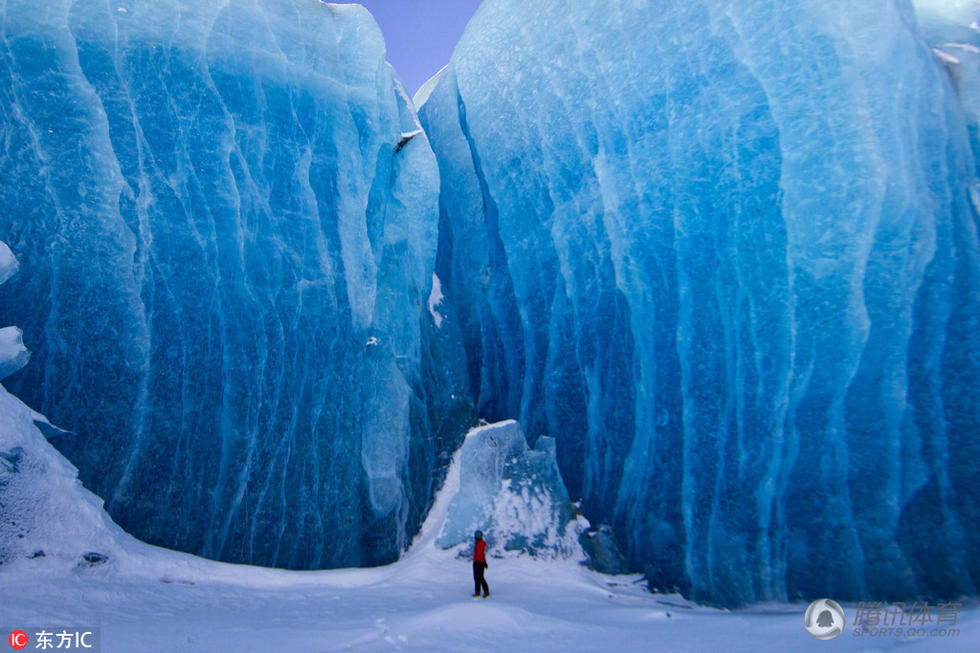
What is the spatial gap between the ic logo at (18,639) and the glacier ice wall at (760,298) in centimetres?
441

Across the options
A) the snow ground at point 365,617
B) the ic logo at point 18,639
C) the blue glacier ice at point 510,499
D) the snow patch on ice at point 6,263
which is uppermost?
the snow patch on ice at point 6,263

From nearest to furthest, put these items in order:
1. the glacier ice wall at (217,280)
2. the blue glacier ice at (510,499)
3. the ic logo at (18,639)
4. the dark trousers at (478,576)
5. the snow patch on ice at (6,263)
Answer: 1. the ic logo at (18,639)
2. the dark trousers at (478,576)
3. the snow patch on ice at (6,263)
4. the glacier ice wall at (217,280)
5. the blue glacier ice at (510,499)

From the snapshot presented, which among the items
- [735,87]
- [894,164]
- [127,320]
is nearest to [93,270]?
[127,320]

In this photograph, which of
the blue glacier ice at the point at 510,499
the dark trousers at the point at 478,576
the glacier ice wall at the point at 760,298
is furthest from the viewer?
the blue glacier ice at the point at 510,499

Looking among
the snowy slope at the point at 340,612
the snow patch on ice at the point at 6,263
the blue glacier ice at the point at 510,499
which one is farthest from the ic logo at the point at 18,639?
the blue glacier ice at the point at 510,499

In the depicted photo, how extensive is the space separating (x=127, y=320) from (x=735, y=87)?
5.95 meters

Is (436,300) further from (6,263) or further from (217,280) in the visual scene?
(6,263)

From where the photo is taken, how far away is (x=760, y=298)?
464 centimetres

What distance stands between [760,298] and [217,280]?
16.6 feet

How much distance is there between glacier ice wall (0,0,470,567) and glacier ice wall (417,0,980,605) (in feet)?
6.63

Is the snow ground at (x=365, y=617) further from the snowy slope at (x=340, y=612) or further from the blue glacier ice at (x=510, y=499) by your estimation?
the blue glacier ice at (x=510, y=499)

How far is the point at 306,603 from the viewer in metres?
3.42

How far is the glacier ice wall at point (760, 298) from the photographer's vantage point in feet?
13.2

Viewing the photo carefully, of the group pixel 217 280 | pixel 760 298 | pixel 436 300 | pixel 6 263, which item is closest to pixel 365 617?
pixel 217 280
